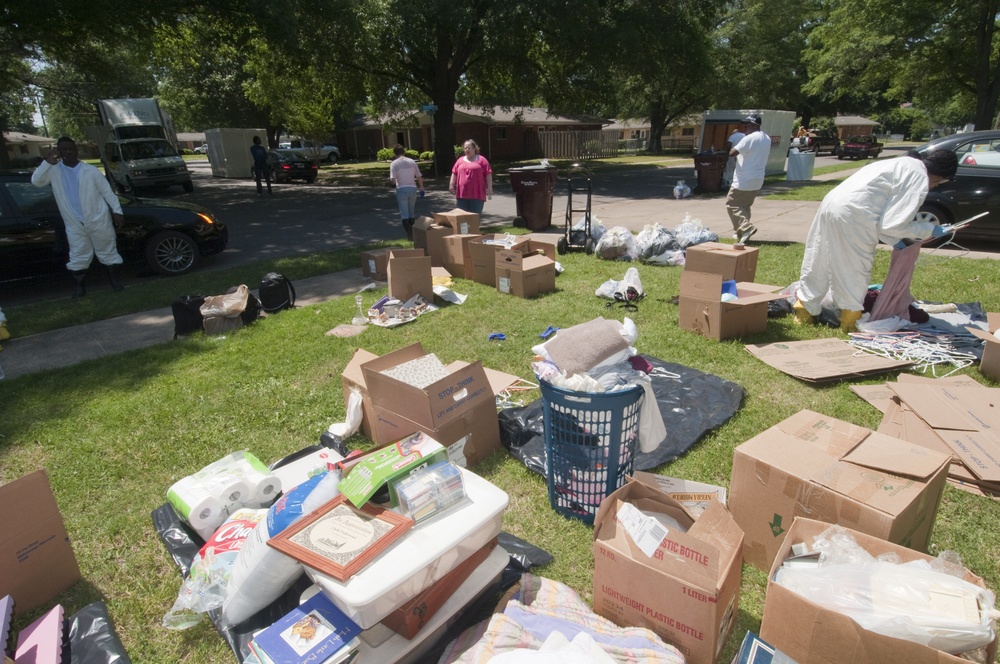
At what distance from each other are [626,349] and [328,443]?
6.22 ft

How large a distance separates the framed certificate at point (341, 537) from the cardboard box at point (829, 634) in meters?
1.27

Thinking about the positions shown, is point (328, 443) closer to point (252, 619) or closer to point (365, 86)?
point (252, 619)

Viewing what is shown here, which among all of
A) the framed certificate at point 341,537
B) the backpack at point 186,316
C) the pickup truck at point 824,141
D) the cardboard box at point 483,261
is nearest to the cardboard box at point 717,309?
the cardboard box at point 483,261

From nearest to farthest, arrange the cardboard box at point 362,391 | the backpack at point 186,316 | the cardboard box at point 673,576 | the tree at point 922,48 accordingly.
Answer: the cardboard box at point 673,576 < the cardboard box at point 362,391 < the backpack at point 186,316 < the tree at point 922,48

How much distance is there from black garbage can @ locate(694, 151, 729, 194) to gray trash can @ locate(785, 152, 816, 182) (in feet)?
12.7

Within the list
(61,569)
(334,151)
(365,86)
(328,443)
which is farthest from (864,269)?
(334,151)

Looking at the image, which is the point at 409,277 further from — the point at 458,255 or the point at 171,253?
the point at 171,253

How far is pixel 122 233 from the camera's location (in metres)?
7.32

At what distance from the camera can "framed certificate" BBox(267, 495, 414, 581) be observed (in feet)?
5.81

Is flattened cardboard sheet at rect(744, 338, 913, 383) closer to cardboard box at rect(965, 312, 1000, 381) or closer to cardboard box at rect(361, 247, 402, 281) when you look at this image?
cardboard box at rect(965, 312, 1000, 381)

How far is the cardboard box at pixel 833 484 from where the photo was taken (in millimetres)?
2092

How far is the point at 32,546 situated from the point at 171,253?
6.36 meters

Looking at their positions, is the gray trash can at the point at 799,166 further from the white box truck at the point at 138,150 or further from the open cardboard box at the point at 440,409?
the white box truck at the point at 138,150

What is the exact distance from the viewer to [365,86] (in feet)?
68.7
